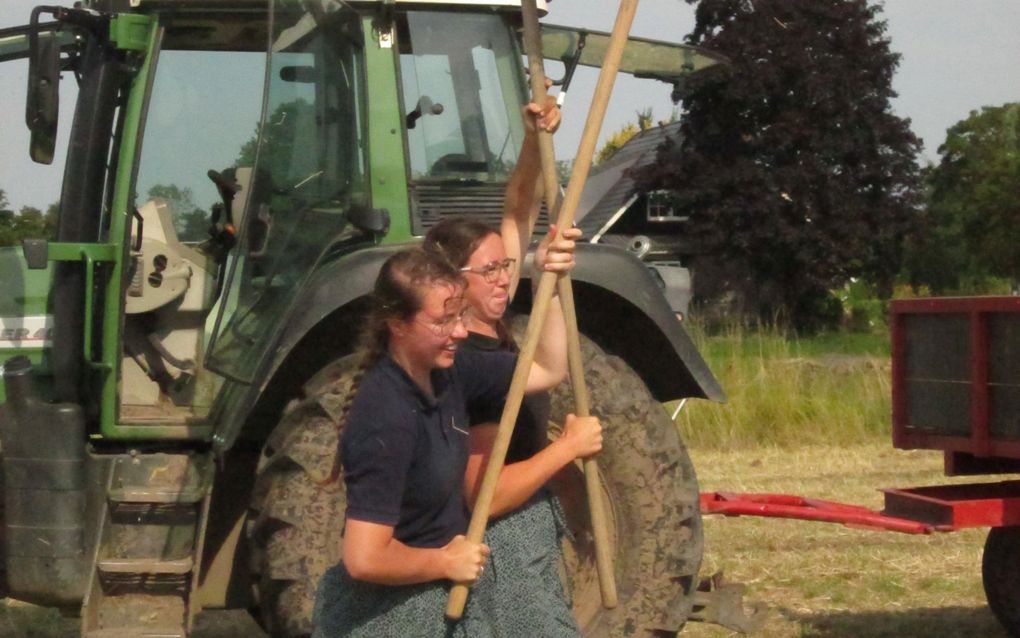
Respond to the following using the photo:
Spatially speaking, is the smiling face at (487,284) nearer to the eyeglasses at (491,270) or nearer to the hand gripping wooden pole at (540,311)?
the eyeglasses at (491,270)

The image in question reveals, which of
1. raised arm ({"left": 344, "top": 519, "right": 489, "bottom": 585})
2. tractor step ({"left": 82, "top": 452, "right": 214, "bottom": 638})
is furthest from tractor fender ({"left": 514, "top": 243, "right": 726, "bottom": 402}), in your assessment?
raised arm ({"left": 344, "top": 519, "right": 489, "bottom": 585})

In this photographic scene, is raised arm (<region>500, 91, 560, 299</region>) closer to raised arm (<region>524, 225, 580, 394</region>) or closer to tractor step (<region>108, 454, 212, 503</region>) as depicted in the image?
raised arm (<region>524, 225, 580, 394</region>)

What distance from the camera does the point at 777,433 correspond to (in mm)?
12273

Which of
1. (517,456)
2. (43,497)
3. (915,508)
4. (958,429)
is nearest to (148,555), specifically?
(43,497)

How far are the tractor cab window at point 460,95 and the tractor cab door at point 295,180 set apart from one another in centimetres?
18

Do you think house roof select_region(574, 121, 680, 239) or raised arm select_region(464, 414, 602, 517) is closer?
raised arm select_region(464, 414, 602, 517)

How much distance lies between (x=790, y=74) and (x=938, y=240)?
1610cm

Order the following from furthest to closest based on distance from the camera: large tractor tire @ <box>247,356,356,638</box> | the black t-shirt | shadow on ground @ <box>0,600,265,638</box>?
shadow on ground @ <box>0,600,265,638</box>, large tractor tire @ <box>247,356,356,638</box>, the black t-shirt

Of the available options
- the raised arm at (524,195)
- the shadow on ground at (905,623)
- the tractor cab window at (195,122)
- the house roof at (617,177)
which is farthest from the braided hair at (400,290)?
the house roof at (617,177)

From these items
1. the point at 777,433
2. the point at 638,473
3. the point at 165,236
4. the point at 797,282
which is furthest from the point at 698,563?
the point at 797,282

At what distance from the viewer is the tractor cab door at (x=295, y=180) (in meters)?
4.78

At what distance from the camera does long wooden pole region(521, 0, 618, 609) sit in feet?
10.5

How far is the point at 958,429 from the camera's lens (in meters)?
5.56

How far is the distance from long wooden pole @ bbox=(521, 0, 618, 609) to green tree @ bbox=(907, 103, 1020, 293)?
34.3 metres
